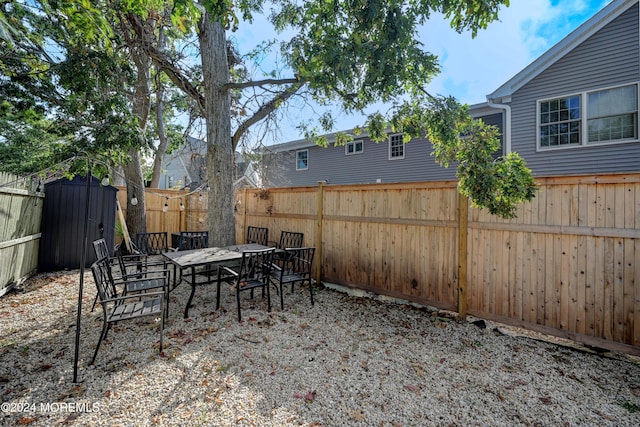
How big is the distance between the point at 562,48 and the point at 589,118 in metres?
1.81

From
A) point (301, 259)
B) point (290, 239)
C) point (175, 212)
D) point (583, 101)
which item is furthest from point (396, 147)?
point (175, 212)

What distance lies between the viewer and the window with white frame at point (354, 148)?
38.0 feet

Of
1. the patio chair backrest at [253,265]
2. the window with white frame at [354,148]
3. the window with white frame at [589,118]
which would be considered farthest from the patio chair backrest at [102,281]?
the window with white frame at [354,148]

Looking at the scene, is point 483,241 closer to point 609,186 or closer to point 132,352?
point 609,186

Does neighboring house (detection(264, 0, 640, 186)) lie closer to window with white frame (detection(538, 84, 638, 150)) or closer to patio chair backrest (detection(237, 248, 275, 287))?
window with white frame (detection(538, 84, 638, 150))

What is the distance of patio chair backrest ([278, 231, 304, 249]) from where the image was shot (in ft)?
19.8

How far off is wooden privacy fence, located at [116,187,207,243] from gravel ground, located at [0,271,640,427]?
545 centimetres

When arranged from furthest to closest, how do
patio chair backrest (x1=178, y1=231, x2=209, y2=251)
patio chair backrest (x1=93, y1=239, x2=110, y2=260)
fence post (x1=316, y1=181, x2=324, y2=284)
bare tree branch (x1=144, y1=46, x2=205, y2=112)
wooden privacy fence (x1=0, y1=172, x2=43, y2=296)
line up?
patio chair backrest (x1=178, y1=231, x2=209, y2=251)
fence post (x1=316, y1=181, x2=324, y2=284)
bare tree branch (x1=144, y1=46, x2=205, y2=112)
wooden privacy fence (x1=0, y1=172, x2=43, y2=296)
patio chair backrest (x1=93, y1=239, x2=110, y2=260)

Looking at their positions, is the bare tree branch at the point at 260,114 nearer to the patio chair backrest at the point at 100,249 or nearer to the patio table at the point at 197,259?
the patio table at the point at 197,259

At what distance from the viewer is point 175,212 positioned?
9828 mm

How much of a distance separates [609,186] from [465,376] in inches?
97.8

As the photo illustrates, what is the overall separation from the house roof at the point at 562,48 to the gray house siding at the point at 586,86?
0.39 ft

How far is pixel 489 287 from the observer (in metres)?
3.81

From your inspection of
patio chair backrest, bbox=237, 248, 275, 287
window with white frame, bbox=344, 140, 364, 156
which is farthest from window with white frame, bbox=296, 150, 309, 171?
patio chair backrest, bbox=237, 248, 275, 287
